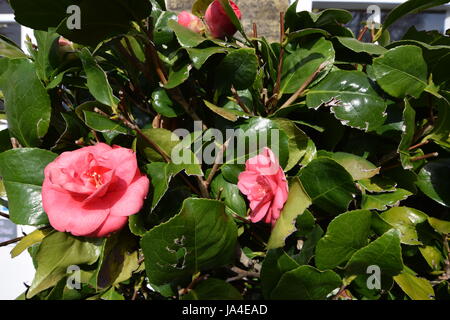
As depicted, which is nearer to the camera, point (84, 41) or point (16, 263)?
point (84, 41)

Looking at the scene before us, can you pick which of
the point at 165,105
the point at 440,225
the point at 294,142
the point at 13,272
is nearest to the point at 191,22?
the point at 165,105

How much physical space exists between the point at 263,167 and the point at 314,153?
0.33 feet

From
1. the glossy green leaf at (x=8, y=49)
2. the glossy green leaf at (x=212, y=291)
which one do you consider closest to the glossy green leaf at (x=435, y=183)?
the glossy green leaf at (x=212, y=291)

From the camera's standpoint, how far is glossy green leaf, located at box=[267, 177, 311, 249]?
43 cm

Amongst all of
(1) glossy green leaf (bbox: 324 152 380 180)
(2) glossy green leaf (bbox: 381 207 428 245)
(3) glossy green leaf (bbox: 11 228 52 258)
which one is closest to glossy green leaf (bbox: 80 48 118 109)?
(3) glossy green leaf (bbox: 11 228 52 258)

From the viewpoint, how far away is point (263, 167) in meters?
0.46

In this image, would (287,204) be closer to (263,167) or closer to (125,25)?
(263,167)

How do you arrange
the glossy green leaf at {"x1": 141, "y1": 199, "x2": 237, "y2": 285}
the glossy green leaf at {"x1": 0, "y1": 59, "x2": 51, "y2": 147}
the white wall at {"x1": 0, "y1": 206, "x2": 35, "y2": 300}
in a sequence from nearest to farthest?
1. the glossy green leaf at {"x1": 141, "y1": 199, "x2": 237, "y2": 285}
2. the glossy green leaf at {"x1": 0, "y1": 59, "x2": 51, "y2": 147}
3. the white wall at {"x1": 0, "y1": 206, "x2": 35, "y2": 300}

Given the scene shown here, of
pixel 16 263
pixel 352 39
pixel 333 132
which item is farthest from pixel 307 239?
pixel 16 263

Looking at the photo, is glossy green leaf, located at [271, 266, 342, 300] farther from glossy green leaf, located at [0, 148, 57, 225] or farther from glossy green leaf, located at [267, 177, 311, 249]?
glossy green leaf, located at [0, 148, 57, 225]

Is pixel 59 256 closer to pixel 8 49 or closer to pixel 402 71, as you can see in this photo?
pixel 8 49

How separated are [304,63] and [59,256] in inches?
17.9

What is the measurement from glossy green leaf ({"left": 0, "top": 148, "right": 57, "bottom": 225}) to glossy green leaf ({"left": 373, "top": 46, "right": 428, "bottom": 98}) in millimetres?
486
